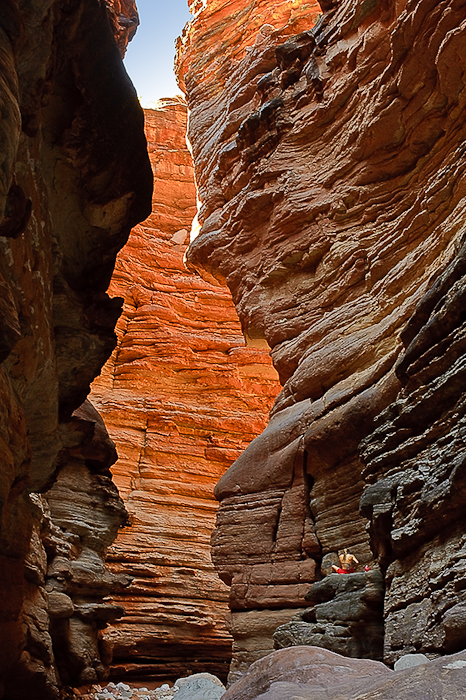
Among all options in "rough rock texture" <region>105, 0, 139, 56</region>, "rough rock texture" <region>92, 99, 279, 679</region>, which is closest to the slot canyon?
"rough rock texture" <region>92, 99, 279, 679</region>

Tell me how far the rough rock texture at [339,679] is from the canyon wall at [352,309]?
1.57 meters

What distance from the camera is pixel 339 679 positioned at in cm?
375

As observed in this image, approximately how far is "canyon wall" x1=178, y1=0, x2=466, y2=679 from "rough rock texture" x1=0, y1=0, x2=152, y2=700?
12.9 ft

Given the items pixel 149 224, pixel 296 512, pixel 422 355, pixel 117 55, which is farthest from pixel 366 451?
pixel 149 224

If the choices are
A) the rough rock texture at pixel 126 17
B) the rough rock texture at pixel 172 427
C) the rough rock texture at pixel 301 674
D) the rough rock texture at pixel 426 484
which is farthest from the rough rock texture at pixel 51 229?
the rough rock texture at pixel 126 17

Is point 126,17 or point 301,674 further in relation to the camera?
point 126,17

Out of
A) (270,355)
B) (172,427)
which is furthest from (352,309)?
(172,427)

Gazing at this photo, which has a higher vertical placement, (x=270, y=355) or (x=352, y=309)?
(x=270, y=355)

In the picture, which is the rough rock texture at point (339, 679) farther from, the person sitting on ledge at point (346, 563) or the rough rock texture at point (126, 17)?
the rough rock texture at point (126, 17)

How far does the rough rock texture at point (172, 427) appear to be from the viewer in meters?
19.2

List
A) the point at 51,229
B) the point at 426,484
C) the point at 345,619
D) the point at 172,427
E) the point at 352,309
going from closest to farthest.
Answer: the point at 51,229, the point at 426,484, the point at 345,619, the point at 352,309, the point at 172,427

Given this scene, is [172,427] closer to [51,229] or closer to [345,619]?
[345,619]

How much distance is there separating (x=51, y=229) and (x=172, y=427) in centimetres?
1860

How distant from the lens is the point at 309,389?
38.7 feet
